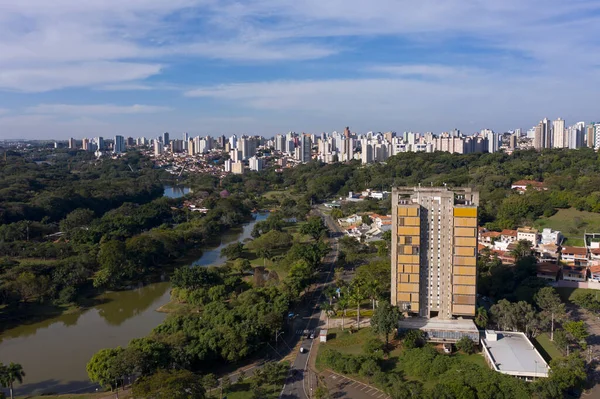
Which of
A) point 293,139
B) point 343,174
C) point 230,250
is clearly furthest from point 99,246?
point 293,139

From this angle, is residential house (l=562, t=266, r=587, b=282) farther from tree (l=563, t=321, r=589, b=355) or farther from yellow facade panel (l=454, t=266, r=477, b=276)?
yellow facade panel (l=454, t=266, r=477, b=276)

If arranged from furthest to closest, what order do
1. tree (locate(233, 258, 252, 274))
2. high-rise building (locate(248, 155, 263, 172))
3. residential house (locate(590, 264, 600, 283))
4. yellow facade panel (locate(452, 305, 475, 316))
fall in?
1. high-rise building (locate(248, 155, 263, 172))
2. tree (locate(233, 258, 252, 274))
3. residential house (locate(590, 264, 600, 283))
4. yellow facade panel (locate(452, 305, 475, 316))

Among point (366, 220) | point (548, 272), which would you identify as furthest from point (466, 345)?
point (366, 220)

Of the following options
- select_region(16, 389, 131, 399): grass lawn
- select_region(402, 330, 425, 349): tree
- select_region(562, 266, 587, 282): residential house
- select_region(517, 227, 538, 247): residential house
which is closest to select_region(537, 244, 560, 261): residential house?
select_region(517, 227, 538, 247): residential house

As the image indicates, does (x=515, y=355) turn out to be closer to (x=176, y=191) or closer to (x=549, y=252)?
(x=549, y=252)

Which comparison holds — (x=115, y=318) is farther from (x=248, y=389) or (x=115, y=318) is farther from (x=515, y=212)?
(x=515, y=212)

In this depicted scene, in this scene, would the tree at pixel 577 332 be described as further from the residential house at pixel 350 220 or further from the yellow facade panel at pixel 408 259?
the residential house at pixel 350 220
